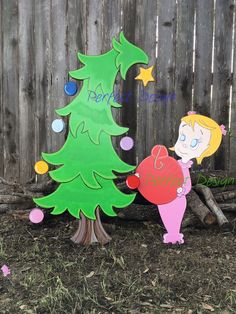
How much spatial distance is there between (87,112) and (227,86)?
1.35m

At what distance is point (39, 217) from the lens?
364cm

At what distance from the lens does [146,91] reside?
4176 millimetres

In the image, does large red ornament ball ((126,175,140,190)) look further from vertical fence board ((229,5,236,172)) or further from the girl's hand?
vertical fence board ((229,5,236,172))

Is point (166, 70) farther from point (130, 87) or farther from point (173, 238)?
point (173, 238)

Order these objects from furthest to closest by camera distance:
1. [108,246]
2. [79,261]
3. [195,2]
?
[195,2]
[108,246]
[79,261]

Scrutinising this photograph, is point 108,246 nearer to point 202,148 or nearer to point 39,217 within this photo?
point 39,217

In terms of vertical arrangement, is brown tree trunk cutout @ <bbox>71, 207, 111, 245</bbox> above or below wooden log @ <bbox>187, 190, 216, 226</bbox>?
below

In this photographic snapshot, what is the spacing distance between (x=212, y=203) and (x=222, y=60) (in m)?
1.27

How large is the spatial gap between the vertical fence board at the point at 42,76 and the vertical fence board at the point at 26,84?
4 centimetres

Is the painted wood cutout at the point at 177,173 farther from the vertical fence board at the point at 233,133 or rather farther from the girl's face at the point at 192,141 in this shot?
the vertical fence board at the point at 233,133

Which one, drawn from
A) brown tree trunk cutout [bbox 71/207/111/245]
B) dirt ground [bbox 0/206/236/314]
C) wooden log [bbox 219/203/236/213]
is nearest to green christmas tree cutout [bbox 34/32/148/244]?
brown tree trunk cutout [bbox 71/207/111/245]

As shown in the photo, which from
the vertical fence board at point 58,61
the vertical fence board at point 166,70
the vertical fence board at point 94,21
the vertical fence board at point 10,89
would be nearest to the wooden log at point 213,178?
the vertical fence board at point 166,70

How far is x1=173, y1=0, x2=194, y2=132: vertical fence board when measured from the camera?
4109mm

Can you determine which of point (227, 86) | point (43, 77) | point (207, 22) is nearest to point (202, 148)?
point (227, 86)
